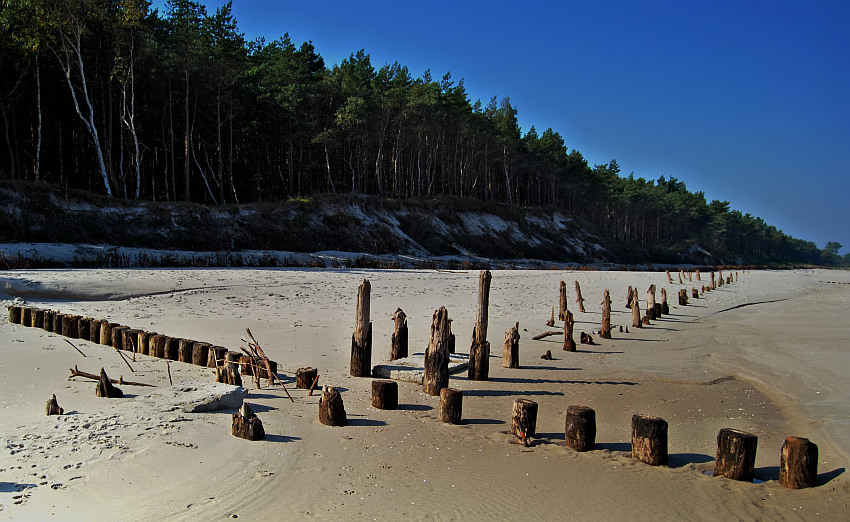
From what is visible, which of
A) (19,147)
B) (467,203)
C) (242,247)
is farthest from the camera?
(467,203)

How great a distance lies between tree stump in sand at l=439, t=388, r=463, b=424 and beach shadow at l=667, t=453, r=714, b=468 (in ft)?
7.65

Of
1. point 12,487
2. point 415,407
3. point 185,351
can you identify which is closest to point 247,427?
point 12,487

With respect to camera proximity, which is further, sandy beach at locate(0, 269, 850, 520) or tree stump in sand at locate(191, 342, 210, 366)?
tree stump in sand at locate(191, 342, 210, 366)

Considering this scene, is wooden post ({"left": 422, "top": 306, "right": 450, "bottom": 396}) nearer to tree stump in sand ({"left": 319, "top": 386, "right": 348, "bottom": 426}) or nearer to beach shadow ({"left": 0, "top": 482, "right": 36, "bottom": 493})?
tree stump in sand ({"left": 319, "top": 386, "right": 348, "bottom": 426})

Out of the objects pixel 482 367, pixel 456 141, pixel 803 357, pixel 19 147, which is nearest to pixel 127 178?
pixel 19 147

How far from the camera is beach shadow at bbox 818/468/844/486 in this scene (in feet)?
17.5

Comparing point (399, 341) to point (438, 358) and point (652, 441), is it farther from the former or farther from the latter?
point (652, 441)

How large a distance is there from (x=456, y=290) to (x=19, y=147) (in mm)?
32707

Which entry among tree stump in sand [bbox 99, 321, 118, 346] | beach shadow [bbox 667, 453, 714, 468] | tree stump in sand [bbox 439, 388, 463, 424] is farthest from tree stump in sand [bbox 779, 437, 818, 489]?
tree stump in sand [bbox 99, 321, 118, 346]

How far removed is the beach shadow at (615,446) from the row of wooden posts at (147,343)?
15.3 ft

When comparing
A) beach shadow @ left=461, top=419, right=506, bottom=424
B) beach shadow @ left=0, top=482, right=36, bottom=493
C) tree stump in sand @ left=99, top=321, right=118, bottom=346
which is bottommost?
beach shadow @ left=461, top=419, right=506, bottom=424

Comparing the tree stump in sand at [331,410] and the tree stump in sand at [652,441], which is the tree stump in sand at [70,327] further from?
the tree stump in sand at [652,441]

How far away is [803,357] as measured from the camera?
456 inches

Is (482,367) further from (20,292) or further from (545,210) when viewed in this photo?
(545,210)
